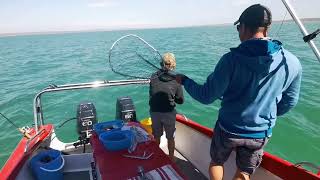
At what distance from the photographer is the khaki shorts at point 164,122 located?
4867mm

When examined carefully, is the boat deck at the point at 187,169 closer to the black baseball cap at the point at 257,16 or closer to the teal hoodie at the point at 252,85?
the teal hoodie at the point at 252,85

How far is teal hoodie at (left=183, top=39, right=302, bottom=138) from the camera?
245cm

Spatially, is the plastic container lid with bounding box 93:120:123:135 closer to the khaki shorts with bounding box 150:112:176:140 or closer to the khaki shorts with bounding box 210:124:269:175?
the khaki shorts with bounding box 150:112:176:140

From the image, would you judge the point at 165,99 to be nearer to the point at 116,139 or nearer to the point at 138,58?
the point at 138,58

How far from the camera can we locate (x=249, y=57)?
2.43 m

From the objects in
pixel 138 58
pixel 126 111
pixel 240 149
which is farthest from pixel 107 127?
pixel 240 149

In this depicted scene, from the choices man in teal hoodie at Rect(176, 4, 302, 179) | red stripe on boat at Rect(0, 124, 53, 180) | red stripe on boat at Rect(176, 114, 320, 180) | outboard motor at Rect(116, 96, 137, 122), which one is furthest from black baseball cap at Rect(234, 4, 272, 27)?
outboard motor at Rect(116, 96, 137, 122)

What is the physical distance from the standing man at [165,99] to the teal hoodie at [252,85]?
1648 mm

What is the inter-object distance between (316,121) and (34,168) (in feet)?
32.3

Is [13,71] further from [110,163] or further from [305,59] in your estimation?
[110,163]

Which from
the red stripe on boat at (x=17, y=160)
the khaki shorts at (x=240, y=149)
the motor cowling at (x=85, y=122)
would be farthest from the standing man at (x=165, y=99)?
the red stripe on boat at (x=17, y=160)

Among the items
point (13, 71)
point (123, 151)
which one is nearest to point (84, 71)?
point (13, 71)

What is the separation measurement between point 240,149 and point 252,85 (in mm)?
686

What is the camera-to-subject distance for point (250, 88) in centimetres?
254
